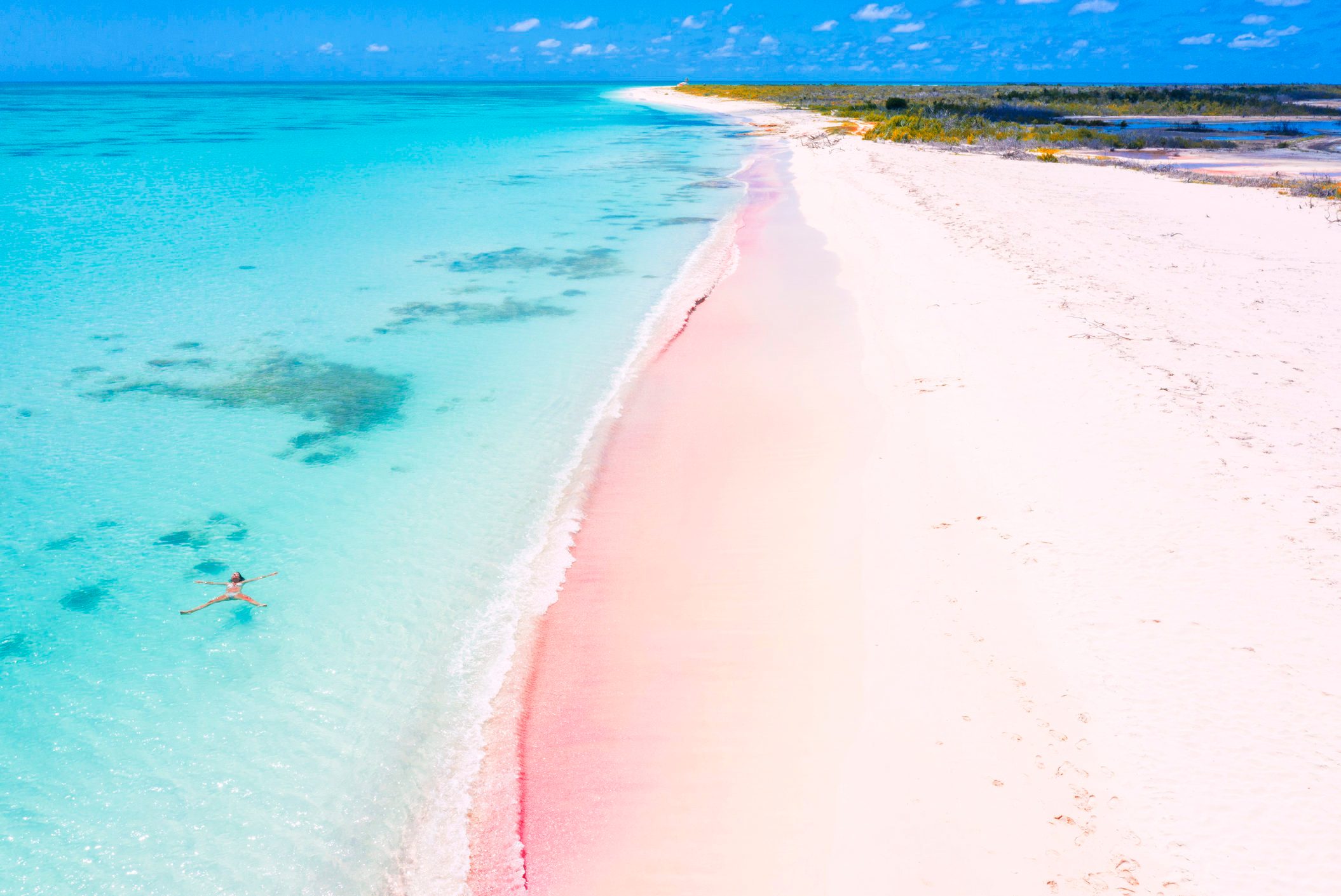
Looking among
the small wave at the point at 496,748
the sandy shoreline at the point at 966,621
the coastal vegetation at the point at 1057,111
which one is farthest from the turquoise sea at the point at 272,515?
the coastal vegetation at the point at 1057,111

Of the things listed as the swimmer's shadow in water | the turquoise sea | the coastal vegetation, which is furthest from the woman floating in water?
the coastal vegetation

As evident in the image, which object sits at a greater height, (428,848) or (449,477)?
(449,477)

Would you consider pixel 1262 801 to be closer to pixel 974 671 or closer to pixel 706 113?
pixel 974 671

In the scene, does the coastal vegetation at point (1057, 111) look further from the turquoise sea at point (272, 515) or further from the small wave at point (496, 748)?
the small wave at point (496, 748)

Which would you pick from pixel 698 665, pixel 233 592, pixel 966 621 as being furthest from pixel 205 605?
pixel 966 621

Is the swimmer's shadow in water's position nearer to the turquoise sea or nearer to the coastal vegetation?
the turquoise sea

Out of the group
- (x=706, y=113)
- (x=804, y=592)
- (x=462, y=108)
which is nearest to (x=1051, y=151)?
(x=804, y=592)
